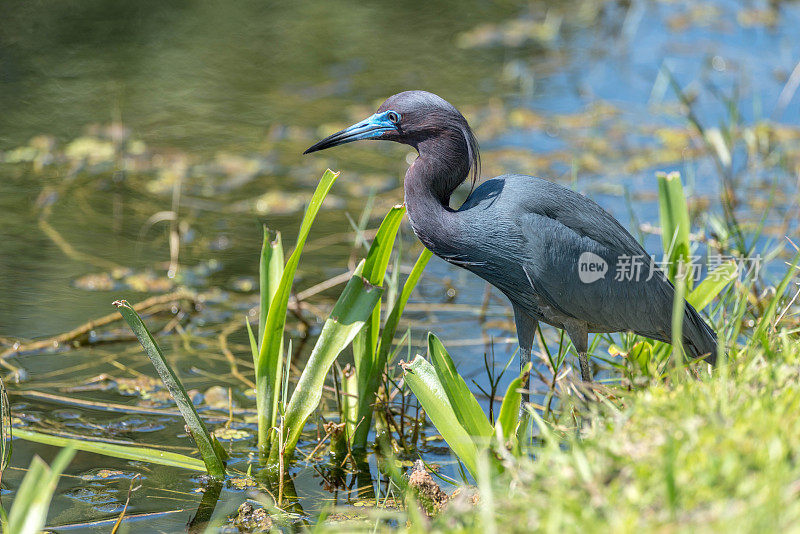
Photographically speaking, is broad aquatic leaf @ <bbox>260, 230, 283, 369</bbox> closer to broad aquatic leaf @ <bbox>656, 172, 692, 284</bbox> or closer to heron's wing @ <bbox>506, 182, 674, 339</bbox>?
heron's wing @ <bbox>506, 182, 674, 339</bbox>

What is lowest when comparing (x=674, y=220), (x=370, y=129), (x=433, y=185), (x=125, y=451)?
(x=125, y=451)

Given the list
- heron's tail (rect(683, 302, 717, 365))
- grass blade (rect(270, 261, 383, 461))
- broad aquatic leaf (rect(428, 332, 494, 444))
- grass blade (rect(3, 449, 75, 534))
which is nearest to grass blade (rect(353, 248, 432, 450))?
grass blade (rect(270, 261, 383, 461))

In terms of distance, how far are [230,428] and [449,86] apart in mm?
5762

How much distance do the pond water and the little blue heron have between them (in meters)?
0.97

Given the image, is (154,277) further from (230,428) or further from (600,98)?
(600,98)

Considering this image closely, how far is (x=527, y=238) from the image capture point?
159 inches

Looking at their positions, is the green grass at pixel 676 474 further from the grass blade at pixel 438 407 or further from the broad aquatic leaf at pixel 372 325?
the broad aquatic leaf at pixel 372 325

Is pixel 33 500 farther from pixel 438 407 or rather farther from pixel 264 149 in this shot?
pixel 264 149

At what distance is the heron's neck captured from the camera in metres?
4.12

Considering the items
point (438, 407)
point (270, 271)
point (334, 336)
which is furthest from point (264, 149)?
point (438, 407)

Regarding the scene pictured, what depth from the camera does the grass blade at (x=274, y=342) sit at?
12.5ft

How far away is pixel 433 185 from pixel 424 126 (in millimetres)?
266

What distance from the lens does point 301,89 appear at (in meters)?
9.61

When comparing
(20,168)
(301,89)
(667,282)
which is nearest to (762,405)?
(667,282)
